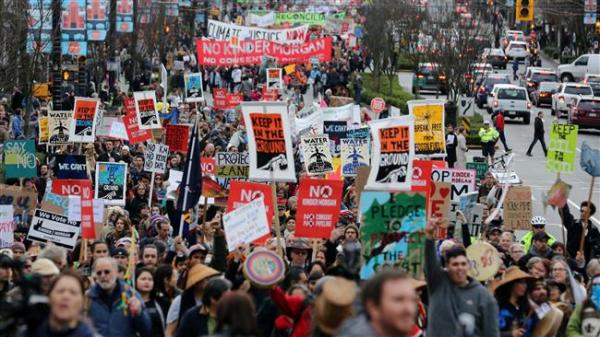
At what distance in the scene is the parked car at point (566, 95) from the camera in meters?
54.7

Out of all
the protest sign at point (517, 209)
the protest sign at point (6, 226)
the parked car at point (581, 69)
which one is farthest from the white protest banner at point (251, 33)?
the protest sign at point (6, 226)

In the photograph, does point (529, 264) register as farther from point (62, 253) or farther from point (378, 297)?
point (378, 297)

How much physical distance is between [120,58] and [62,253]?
48754 mm

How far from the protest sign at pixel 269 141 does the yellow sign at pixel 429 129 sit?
8.28 meters

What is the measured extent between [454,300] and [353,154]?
1455cm

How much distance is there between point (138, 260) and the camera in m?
14.4

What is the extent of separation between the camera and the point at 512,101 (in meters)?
53.0

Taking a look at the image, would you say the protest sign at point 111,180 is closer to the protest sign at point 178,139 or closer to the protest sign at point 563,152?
the protest sign at point 178,139

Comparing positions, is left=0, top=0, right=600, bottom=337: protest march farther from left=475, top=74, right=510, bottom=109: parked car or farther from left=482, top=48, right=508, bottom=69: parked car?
left=482, top=48, right=508, bottom=69: parked car

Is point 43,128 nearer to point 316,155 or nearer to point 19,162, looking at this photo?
point 316,155

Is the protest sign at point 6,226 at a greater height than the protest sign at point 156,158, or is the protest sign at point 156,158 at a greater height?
the protest sign at point 6,226

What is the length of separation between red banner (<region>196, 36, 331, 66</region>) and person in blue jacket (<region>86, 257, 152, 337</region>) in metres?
29.8

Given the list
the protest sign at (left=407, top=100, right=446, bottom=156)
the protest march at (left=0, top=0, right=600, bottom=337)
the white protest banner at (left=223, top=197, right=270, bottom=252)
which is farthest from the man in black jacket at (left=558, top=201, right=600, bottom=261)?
the white protest banner at (left=223, top=197, right=270, bottom=252)

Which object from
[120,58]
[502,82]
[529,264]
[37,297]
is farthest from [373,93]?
[37,297]
